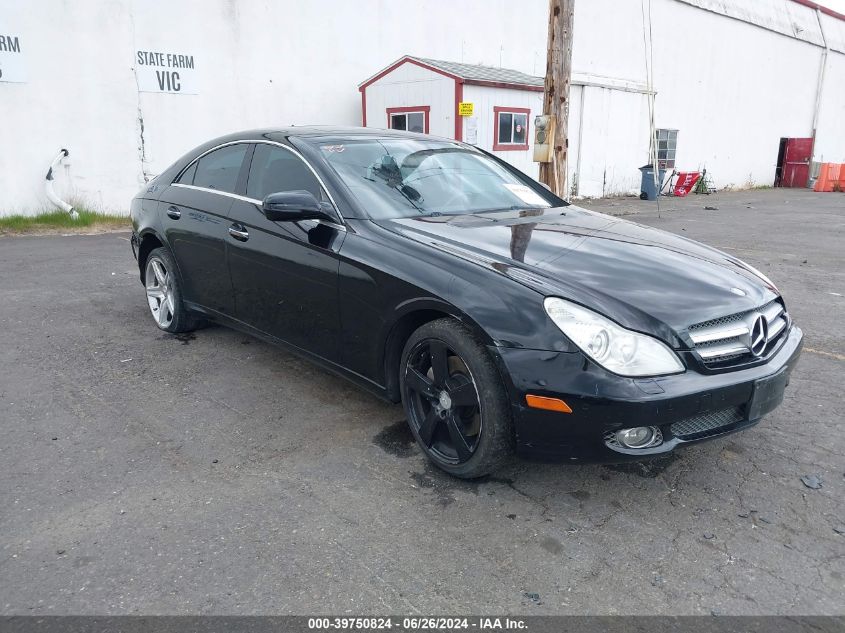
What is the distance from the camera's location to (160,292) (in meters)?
5.24

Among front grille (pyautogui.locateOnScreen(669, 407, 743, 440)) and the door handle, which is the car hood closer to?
front grille (pyautogui.locateOnScreen(669, 407, 743, 440))

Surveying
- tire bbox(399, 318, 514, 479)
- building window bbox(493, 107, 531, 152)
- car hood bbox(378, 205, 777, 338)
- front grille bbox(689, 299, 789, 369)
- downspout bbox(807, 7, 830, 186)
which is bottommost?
tire bbox(399, 318, 514, 479)

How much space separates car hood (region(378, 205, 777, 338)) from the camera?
2.71m

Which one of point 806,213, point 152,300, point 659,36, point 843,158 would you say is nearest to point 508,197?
point 152,300

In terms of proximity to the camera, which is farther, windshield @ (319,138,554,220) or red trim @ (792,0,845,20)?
red trim @ (792,0,845,20)

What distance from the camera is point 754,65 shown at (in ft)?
83.3

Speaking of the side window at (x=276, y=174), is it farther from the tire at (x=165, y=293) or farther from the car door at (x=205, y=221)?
the tire at (x=165, y=293)

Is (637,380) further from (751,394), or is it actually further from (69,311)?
(69,311)

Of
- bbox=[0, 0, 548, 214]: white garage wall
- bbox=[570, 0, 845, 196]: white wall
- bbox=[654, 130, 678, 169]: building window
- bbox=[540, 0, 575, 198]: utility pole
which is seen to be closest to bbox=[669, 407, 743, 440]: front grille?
bbox=[540, 0, 575, 198]: utility pole

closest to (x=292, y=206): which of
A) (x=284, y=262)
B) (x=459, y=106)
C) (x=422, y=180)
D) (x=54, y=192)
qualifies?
(x=284, y=262)

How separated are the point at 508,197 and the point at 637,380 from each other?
1911 mm

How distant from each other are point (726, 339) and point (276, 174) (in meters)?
2.63

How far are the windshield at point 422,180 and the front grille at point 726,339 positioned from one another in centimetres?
152

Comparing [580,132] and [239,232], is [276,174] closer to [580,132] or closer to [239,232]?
[239,232]
